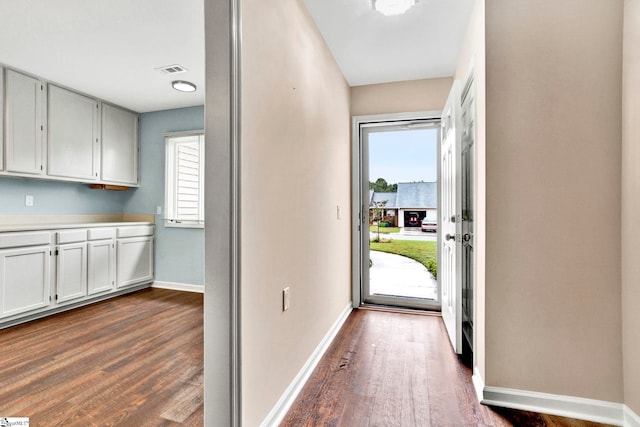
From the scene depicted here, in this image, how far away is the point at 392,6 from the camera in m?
2.11

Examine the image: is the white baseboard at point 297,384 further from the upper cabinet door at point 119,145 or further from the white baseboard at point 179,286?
the upper cabinet door at point 119,145

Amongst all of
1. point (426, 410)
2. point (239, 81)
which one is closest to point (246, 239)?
point (239, 81)

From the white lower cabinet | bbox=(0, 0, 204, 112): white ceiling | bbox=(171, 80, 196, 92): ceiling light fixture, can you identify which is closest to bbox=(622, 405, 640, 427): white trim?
bbox=(0, 0, 204, 112): white ceiling

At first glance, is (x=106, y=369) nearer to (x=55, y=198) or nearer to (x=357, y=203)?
(x=357, y=203)

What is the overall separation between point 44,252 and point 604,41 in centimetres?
456

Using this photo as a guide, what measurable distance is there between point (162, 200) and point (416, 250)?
337cm

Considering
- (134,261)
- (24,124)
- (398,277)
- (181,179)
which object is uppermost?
(24,124)


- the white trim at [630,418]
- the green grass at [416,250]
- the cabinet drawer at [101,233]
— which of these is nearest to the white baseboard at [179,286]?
the cabinet drawer at [101,233]

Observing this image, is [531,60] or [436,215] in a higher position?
[531,60]

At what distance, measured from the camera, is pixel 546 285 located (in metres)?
1.71

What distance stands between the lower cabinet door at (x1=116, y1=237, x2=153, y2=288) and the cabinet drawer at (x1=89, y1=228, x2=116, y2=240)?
0.15m

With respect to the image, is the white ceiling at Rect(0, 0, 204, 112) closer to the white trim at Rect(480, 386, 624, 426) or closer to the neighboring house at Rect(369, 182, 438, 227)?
the neighboring house at Rect(369, 182, 438, 227)

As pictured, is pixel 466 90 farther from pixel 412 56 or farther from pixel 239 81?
pixel 239 81

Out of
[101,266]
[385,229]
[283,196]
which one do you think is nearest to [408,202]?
[385,229]
